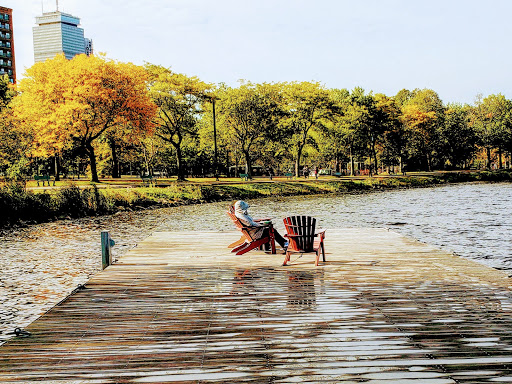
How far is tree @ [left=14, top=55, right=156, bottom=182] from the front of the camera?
40844 millimetres

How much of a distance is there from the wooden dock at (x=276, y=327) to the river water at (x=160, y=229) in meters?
2.98

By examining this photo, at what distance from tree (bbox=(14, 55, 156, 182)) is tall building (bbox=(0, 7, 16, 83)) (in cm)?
10208

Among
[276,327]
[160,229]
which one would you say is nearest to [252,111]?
[160,229]

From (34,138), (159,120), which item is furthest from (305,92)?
(34,138)

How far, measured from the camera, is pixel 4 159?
37.5m

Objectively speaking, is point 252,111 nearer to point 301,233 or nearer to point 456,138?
point 456,138

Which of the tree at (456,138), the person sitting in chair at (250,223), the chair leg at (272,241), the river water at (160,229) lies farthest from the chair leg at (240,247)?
the tree at (456,138)

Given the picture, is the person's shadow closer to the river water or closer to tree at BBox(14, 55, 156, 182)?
the river water

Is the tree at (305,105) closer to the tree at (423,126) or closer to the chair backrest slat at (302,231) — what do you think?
the tree at (423,126)

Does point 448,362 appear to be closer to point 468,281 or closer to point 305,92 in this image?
point 468,281

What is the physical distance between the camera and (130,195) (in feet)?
124

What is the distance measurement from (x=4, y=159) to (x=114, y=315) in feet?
115

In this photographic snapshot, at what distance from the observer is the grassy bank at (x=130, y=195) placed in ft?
94.7

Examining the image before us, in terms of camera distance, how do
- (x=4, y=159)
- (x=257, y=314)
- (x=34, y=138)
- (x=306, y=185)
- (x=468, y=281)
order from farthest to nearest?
1. (x=306, y=185)
2. (x=34, y=138)
3. (x=4, y=159)
4. (x=468, y=281)
5. (x=257, y=314)
